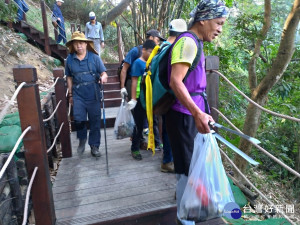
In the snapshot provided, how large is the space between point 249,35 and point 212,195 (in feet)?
15.0

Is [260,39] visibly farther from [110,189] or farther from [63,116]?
[110,189]

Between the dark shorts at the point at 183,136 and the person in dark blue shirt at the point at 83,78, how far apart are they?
5.77 feet

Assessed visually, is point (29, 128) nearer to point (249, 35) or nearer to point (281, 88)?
point (281, 88)

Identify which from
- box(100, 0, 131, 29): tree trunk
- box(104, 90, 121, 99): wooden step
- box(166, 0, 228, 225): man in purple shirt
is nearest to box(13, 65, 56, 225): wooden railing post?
box(166, 0, 228, 225): man in purple shirt

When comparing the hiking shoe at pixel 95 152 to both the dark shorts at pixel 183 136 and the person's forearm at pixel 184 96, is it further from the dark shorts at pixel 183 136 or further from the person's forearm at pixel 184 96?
the person's forearm at pixel 184 96

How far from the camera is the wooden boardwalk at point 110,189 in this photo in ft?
7.45

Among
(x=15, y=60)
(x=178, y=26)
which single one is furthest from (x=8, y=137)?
(x=15, y=60)

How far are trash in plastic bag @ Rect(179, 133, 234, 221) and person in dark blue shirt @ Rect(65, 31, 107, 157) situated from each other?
2107 millimetres

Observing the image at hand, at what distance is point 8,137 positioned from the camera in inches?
84.7

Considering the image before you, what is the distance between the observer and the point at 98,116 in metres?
3.52

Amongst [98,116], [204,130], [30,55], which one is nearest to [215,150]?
[204,130]

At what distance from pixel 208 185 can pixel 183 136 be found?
40 cm

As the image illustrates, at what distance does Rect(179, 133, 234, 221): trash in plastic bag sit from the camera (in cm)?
159

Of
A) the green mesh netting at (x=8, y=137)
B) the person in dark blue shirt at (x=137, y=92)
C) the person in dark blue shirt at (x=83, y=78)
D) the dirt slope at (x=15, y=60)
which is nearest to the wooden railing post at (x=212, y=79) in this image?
the person in dark blue shirt at (x=137, y=92)
